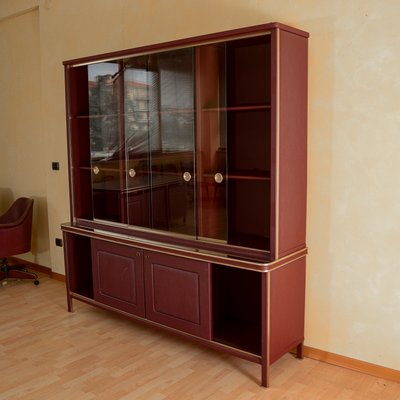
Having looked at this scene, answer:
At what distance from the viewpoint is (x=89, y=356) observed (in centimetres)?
323

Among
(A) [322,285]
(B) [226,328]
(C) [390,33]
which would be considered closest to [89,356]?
(B) [226,328]

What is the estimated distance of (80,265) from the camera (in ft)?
13.2

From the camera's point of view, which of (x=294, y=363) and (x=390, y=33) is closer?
(x=390, y=33)

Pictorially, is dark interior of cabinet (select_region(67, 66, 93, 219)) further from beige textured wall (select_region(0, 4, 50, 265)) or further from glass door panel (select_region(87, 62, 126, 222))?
beige textured wall (select_region(0, 4, 50, 265))

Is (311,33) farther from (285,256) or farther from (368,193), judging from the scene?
(285,256)

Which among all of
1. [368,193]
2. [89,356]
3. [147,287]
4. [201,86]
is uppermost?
[201,86]

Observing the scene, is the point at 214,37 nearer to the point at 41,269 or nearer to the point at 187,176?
the point at 187,176

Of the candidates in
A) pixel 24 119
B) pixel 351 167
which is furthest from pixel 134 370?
pixel 24 119

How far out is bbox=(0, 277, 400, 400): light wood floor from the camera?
2.75 m

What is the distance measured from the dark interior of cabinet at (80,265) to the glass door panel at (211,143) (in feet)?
4.30

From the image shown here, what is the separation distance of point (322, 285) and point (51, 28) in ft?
11.0

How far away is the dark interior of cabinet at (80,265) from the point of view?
3.95 meters

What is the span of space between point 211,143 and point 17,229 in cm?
249

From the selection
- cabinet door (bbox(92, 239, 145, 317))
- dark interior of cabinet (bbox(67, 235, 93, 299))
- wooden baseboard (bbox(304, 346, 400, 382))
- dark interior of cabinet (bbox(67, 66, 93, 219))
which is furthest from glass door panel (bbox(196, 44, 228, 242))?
dark interior of cabinet (bbox(67, 235, 93, 299))
